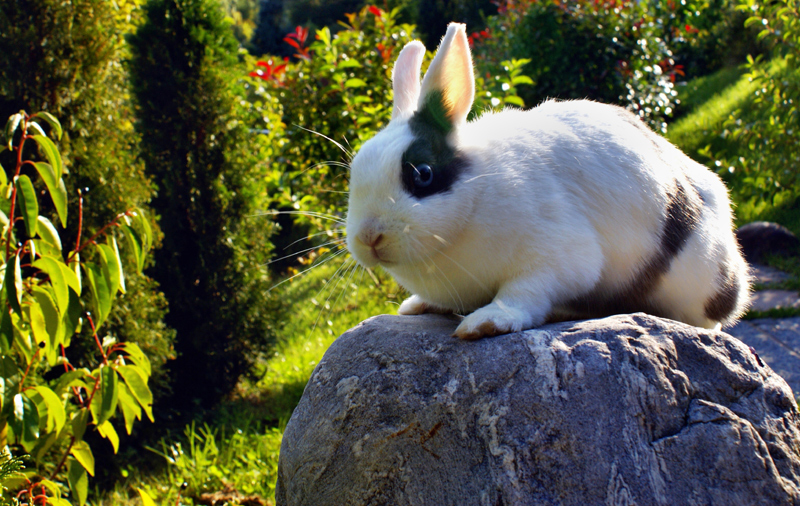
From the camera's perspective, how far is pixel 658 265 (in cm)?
241

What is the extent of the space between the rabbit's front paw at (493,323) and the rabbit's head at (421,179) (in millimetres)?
279

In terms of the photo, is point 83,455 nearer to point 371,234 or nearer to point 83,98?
point 371,234

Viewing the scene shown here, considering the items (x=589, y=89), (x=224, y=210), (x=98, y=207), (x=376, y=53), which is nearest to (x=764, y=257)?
(x=589, y=89)

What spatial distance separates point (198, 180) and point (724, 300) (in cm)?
425

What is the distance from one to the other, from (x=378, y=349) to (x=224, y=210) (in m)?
3.48

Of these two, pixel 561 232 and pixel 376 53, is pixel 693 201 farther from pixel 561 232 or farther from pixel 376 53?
pixel 376 53

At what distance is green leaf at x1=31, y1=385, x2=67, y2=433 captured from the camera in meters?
2.38

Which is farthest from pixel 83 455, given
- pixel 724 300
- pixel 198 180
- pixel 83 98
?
pixel 198 180

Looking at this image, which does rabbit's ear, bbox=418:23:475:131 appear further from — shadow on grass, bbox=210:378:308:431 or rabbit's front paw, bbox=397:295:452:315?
shadow on grass, bbox=210:378:308:431

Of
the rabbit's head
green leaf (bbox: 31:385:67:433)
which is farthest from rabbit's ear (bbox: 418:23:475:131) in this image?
green leaf (bbox: 31:385:67:433)

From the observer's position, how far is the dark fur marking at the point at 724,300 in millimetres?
2559

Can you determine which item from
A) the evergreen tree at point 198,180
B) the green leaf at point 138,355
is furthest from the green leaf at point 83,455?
the evergreen tree at point 198,180

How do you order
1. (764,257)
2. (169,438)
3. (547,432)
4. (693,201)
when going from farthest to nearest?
(764,257), (169,438), (693,201), (547,432)

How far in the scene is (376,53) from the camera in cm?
637
